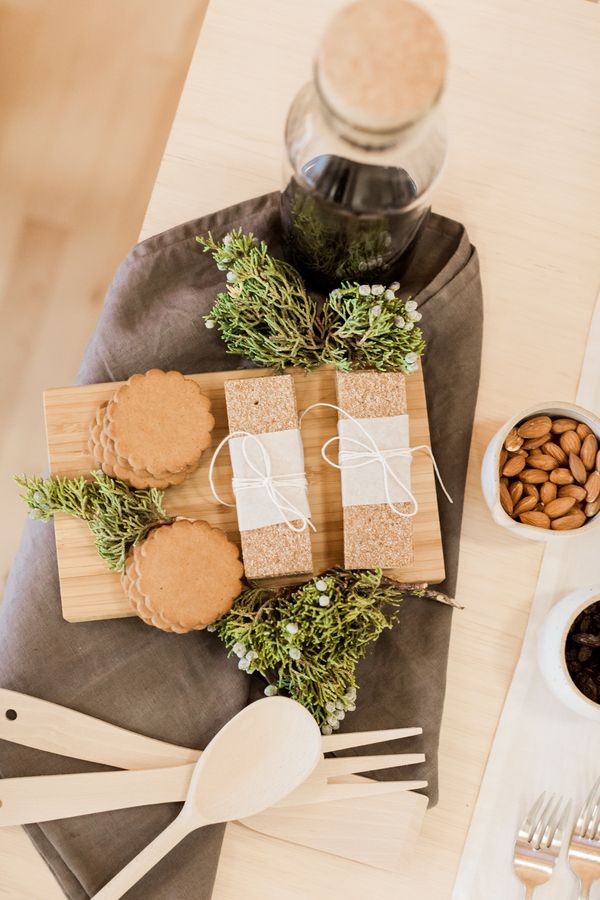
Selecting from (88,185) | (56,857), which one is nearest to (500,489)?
(56,857)

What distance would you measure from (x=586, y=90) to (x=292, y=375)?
57 cm

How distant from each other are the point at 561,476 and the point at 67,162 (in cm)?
124

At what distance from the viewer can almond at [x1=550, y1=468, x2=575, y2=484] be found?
90 centimetres

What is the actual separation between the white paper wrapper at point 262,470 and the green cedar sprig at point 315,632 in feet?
0.29

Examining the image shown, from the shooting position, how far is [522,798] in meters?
0.95

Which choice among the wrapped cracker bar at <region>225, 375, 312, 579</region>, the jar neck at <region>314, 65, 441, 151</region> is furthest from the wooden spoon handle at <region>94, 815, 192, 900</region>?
the jar neck at <region>314, 65, 441, 151</region>

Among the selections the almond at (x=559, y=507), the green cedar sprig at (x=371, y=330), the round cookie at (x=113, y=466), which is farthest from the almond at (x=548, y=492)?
the round cookie at (x=113, y=466)

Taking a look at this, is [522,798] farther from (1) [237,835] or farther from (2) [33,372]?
(2) [33,372]

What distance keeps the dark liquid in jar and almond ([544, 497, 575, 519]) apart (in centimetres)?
35

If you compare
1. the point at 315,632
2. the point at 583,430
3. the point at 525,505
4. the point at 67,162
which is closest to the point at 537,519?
the point at 525,505

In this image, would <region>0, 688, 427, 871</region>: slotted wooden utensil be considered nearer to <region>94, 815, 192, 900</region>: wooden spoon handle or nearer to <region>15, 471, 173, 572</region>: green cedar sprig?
<region>94, 815, 192, 900</region>: wooden spoon handle

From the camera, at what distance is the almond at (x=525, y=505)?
35.3 inches

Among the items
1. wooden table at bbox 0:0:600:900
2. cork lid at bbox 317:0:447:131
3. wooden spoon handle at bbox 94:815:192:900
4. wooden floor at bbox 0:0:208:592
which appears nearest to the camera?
cork lid at bbox 317:0:447:131

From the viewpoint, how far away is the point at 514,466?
2.97ft
